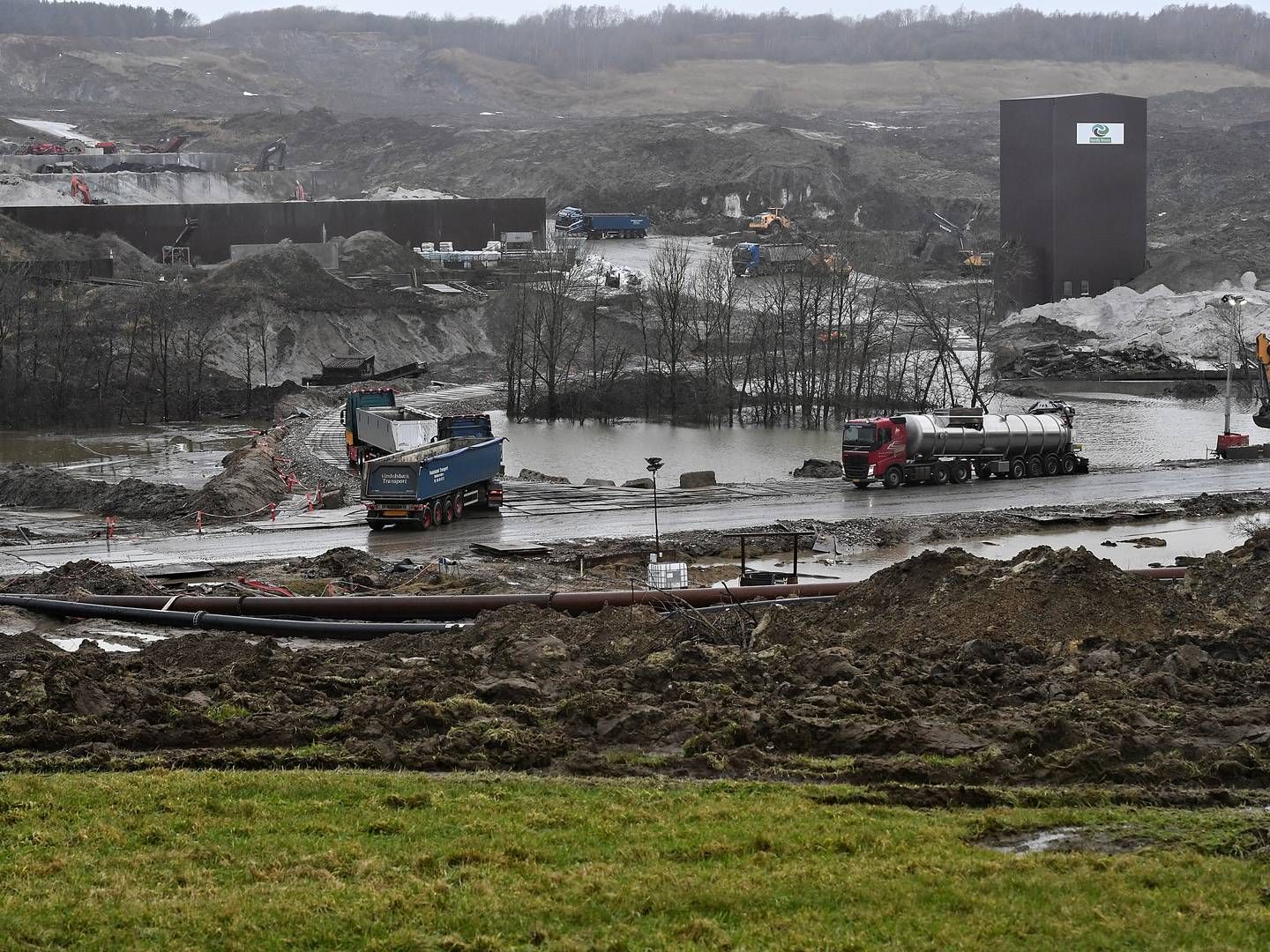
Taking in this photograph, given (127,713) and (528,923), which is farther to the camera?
(127,713)

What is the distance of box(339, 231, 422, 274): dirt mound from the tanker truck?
59.6m

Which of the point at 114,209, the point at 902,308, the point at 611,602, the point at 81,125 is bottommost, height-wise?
the point at 611,602

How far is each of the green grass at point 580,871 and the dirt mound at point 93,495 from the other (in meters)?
28.6

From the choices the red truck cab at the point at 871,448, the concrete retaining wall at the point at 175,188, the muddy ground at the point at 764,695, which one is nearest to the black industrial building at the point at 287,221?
the concrete retaining wall at the point at 175,188

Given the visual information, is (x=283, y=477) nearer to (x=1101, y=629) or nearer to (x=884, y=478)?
(x=884, y=478)

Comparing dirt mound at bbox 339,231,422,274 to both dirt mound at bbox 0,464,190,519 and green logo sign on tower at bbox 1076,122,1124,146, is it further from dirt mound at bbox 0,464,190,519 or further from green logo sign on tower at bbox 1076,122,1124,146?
dirt mound at bbox 0,464,190,519

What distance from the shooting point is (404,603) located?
84.7 feet

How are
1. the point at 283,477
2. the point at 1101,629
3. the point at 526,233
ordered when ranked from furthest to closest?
the point at 526,233 → the point at 283,477 → the point at 1101,629

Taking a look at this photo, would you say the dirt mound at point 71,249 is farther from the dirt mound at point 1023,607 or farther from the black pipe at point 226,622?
the dirt mound at point 1023,607

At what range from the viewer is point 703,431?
221ft

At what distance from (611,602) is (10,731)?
37.5 feet

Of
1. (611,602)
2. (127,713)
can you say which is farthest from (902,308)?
(127,713)

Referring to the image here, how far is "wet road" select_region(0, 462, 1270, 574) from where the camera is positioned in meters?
34.2

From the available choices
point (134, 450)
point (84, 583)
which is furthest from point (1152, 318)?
point (84, 583)
